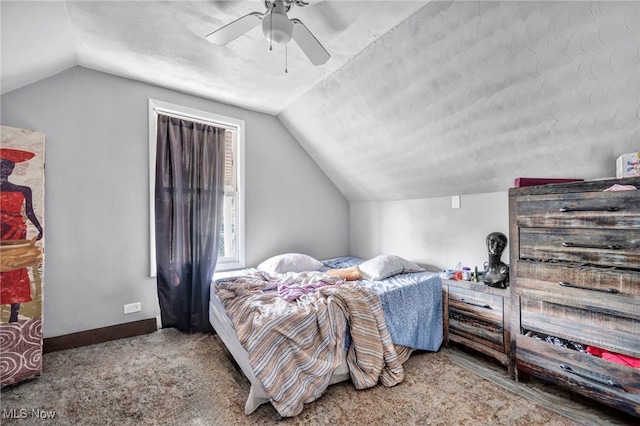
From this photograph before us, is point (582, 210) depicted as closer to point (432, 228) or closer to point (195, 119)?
point (432, 228)

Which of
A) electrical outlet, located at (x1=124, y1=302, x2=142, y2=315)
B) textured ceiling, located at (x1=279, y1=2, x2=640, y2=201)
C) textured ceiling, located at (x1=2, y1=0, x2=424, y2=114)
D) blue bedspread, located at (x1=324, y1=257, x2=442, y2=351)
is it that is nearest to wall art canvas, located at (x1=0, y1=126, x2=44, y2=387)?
textured ceiling, located at (x1=2, y1=0, x2=424, y2=114)

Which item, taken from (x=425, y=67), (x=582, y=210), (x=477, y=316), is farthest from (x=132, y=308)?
(x=582, y=210)

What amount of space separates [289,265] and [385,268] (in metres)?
1.05

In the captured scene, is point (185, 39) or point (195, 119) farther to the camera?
point (195, 119)

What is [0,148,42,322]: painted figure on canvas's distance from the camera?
2.03 metres

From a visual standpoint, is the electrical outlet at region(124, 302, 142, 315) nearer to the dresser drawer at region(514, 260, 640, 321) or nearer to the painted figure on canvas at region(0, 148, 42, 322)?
the painted figure on canvas at region(0, 148, 42, 322)

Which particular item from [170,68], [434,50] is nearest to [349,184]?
[434,50]

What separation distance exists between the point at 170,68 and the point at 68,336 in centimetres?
254

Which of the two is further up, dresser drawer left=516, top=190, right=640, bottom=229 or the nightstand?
dresser drawer left=516, top=190, right=640, bottom=229

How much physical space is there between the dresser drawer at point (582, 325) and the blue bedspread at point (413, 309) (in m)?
0.69

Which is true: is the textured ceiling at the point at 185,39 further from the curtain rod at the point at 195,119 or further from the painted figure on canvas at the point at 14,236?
the painted figure on canvas at the point at 14,236

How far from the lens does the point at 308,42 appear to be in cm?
173

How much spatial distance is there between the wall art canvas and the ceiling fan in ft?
5.70

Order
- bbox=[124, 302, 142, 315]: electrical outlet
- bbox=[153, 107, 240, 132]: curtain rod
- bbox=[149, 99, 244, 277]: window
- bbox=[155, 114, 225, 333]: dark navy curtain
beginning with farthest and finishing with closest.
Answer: bbox=[149, 99, 244, 277]: window < bbox=[153, 107, 240, 132]: curtain rod < bbox=[155, 114, 225, 333]: dark navy curtain < bbox=[124, 302, 142, 315]: electrical outlet
